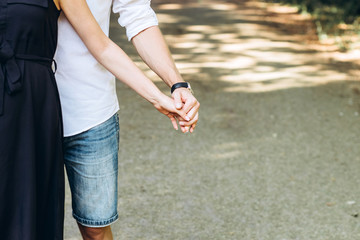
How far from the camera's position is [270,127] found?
5.57 meters

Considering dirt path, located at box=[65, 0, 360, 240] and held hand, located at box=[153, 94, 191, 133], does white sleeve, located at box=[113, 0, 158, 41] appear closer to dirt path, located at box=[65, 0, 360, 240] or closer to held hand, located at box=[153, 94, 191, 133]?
held hand, located at box=[153, 94, 191, 133]

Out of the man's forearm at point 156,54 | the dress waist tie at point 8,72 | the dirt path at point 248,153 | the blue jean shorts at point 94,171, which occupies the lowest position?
the dirt path at point 248,153

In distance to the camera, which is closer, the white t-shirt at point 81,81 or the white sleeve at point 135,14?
the white t-shirt at point 81,81

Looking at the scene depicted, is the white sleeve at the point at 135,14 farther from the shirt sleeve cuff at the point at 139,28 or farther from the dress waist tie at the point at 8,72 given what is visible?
the dress waist tie at the point at 8,72

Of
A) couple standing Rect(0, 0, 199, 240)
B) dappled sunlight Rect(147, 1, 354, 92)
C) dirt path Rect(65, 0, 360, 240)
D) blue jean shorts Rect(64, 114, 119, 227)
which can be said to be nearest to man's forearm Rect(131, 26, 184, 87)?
couple standing Rect(0, 0, 199, 240)

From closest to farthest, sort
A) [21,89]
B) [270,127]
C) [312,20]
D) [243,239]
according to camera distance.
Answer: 1. [21,89]
2. [243,239]
3. [270,127]
4. [312,20]

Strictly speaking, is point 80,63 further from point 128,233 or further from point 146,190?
point 146,190

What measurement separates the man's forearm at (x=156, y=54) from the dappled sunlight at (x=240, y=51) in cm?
439

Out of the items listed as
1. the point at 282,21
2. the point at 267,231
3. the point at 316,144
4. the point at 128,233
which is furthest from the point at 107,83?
A: the point at 282,21

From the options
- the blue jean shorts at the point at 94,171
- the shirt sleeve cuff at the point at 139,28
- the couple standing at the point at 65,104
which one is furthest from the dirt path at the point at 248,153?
the shirt sleeve cuff at the point at 139,28

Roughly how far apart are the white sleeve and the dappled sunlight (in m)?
4.42

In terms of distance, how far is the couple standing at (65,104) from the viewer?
1.79m

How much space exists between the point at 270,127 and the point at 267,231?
1.96 m

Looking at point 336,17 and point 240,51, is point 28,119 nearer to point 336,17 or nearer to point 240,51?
point 240,51
